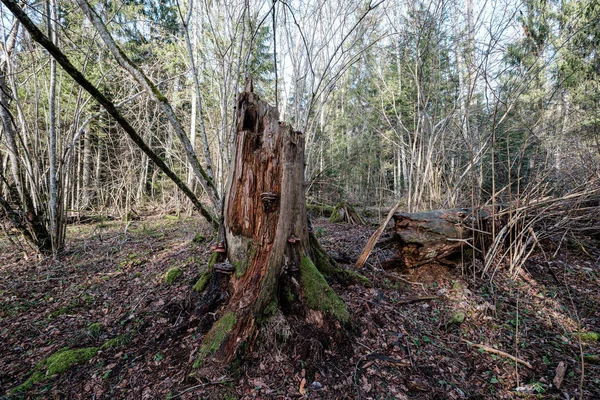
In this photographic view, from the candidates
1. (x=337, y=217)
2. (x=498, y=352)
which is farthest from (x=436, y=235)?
(x=337, y=217)

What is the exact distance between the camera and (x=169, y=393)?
1.90m

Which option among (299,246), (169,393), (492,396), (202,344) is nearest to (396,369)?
(492,396)

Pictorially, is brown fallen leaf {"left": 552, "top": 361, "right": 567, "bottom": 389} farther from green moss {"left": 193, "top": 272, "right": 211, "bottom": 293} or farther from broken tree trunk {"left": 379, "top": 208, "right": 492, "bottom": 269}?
green moss {"left": 193, "top": 272, "right": 211, "bottom": 293}

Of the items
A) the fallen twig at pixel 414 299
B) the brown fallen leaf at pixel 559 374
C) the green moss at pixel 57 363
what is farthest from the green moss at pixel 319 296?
the green moss at pixel 57 363

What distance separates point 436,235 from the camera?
368 centimetres

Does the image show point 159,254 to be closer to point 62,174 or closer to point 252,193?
point 62,174

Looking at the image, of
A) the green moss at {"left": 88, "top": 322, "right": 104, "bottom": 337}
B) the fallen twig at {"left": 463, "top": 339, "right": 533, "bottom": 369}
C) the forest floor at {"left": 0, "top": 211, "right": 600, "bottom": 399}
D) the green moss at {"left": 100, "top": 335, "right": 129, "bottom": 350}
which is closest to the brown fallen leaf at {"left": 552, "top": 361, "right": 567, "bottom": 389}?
the forest floor at {"left": 0, "top": 211, "right": 600, "bottom": 399}

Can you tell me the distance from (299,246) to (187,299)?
Answer: 4.50 feet

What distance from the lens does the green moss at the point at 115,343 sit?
2480 millimetres

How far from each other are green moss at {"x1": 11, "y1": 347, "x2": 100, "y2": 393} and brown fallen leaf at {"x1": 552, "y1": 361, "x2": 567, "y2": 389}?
4.11 meters

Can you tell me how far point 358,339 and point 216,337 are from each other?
1.30 meters

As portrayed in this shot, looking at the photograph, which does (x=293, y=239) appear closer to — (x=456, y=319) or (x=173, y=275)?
(x=456, y=319)

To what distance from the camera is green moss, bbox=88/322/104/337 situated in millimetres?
2762

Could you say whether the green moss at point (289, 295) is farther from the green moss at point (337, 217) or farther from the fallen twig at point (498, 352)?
the green moss at point (337, 217)
